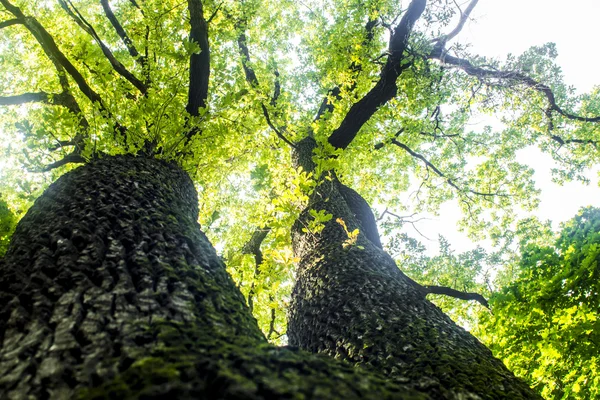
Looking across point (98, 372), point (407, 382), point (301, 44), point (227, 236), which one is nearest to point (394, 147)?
point (301, 44)

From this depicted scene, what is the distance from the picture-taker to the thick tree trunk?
1.02 metres

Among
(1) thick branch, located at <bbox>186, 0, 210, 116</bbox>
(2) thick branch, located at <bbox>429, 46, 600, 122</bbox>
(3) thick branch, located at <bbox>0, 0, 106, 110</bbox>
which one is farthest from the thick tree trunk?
(2) thick branch, located at <bbox>429, 46, 600, 122</bbox>

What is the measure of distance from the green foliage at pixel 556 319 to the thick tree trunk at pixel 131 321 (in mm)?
4227

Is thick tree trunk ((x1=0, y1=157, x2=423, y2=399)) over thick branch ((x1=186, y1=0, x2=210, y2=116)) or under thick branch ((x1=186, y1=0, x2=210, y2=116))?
under

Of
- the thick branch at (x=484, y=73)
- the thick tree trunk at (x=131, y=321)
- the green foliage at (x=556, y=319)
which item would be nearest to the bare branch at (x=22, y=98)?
the thick tree trunk at (x=131, y=321)

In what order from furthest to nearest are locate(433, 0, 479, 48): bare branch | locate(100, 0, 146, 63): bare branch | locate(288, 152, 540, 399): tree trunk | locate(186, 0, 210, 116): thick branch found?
locate(433, 0, 479, 48): bare branch → locate(100, 0, 146, 63): bare branch → locate(186, 0, 210, 116): thick branch → locate(288, 152, 540, 399): tree trunk

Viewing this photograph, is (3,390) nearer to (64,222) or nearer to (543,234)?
(64,222)

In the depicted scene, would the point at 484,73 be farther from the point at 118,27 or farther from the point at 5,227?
the point at 5,227

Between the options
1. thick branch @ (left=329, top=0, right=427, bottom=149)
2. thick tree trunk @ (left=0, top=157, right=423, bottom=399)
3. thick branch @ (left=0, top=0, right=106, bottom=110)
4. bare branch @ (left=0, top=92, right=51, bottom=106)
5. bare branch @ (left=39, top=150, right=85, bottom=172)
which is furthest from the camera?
thick branch @ (left=329, top=0, right=427, bottom=149)

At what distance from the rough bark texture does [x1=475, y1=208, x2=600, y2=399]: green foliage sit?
7.09 ft

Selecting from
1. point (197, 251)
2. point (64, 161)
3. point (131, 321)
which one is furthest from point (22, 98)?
point (131, 321)

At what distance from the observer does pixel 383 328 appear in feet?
8.44

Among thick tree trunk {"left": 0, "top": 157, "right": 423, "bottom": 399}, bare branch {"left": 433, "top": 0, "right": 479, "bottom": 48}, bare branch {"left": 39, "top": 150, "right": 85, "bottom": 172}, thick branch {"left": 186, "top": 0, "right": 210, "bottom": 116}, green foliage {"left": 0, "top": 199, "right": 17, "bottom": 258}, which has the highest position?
bare branch {"left": 433, "top": 0, "right": 479, "bottom": 48}

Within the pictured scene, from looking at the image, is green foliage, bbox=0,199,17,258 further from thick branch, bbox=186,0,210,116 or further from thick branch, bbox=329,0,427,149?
thick branch, bbox=329,0,427,149
